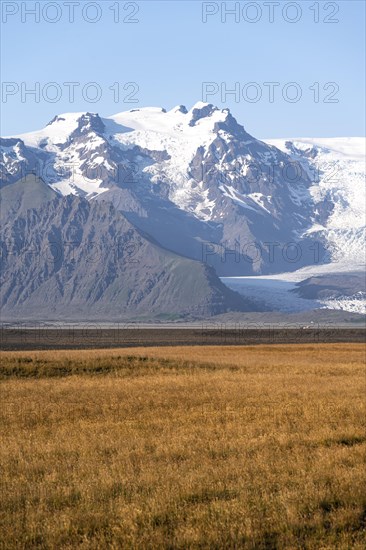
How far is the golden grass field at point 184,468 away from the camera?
47.2 feet

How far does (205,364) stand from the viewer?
54875mm

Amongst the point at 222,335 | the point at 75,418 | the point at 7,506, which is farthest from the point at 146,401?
the point at 222,335

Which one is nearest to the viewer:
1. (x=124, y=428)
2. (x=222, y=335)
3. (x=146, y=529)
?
(x=146, y=529)

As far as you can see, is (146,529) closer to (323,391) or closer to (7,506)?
(7,506)

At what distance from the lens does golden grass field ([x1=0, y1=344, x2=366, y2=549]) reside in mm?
14398

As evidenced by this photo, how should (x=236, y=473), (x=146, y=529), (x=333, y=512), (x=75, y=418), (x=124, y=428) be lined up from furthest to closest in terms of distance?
(x=75, y=418) < (x=124, y=428) < (x=236, y=473) < (x=333, y=512) < (x=146, y=529)

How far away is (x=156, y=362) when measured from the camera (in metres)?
56.5

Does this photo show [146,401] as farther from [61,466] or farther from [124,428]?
[61,466]

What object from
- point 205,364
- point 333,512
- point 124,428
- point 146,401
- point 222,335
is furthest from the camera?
point 222,335

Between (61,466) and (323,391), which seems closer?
(61,466)

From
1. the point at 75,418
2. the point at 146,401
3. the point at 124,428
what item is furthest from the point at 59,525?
the point at 146,401

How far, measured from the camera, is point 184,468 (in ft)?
62.1

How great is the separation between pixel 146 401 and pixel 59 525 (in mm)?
16518

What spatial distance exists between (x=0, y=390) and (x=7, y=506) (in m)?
20.9
